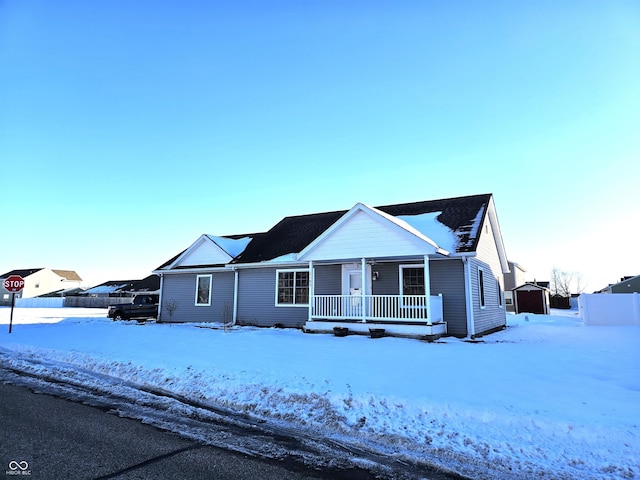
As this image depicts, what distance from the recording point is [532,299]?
3466 centimetres

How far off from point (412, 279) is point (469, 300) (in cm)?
216

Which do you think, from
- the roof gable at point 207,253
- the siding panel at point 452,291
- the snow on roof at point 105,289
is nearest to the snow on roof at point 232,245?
the roof gable at point 207,253

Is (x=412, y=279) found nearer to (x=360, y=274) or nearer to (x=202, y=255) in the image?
(x=360, y=274)

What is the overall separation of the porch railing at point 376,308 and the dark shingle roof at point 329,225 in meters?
2.32

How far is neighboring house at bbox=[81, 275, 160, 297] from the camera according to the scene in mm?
45062

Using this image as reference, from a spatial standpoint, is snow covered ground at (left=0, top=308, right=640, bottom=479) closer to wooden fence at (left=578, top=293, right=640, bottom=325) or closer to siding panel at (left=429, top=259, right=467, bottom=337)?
siding panel at (left=429, top=259, right=467, bottom=337)

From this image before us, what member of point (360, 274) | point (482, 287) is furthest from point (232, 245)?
point (482, 287)

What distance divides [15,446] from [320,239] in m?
11.4

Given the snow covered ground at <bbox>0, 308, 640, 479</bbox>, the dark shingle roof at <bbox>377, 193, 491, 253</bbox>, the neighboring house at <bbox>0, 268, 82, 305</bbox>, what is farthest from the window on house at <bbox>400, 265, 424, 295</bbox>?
the neighboring house at <bbox>0, 268, 82, 305</bbox>

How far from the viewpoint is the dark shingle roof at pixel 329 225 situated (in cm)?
1505

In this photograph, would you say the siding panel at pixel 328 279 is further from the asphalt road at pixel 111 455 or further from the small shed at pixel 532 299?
the small shed at pixel 532 299

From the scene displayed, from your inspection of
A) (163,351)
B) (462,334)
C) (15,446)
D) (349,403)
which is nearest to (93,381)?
(163,351)

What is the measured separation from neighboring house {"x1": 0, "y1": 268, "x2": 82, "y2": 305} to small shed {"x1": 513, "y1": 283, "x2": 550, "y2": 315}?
67361 millimetres

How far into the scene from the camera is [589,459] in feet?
13.4
